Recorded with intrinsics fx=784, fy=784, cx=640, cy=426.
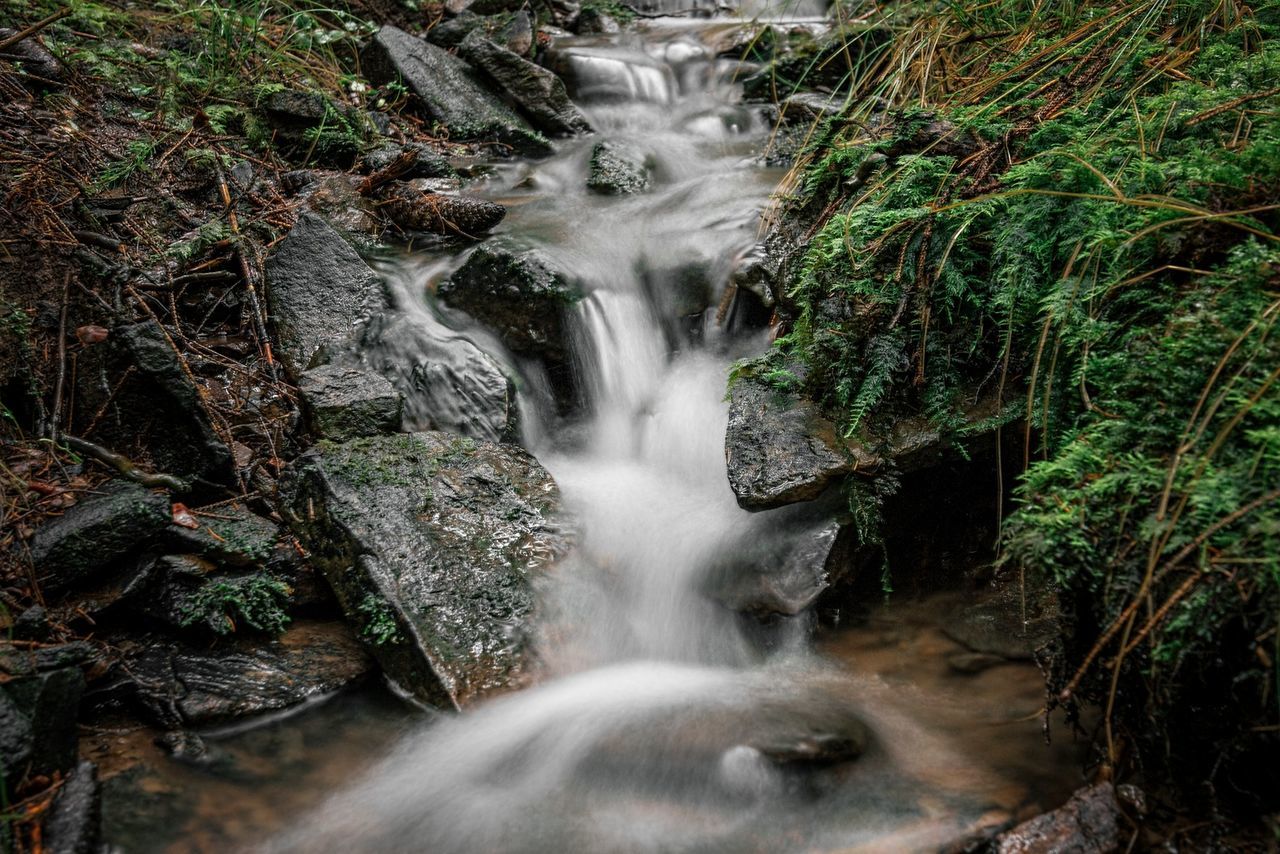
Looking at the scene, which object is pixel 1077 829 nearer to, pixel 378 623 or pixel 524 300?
pixel 378 623

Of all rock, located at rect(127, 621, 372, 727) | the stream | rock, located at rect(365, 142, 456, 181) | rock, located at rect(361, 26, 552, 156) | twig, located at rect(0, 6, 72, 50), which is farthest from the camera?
rock, located at rect(361, 26, 552, 156)

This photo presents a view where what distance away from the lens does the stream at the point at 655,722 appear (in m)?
2.20

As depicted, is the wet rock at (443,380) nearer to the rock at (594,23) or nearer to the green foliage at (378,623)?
the green foliage at (378,623)

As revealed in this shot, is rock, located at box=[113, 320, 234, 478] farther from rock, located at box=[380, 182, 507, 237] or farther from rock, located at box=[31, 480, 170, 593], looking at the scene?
rock, located at box=[380, 182, 507, 237]

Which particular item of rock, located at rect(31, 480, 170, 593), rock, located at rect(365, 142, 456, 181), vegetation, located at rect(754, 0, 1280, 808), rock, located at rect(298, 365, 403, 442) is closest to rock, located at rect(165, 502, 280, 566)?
rock, located at rect(31, 480, 170, 593)

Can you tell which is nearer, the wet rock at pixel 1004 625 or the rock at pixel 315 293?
the wet rock at pixel 1004 625

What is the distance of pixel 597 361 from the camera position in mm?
4227

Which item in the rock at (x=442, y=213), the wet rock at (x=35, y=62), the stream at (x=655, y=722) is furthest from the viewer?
the rock at (x=442, y=213)

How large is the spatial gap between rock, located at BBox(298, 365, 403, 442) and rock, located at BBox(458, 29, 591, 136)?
3.86 metres

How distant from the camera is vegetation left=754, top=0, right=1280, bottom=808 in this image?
1.73 metres

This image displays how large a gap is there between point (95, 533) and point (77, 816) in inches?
39.3

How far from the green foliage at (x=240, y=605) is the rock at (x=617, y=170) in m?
3.67

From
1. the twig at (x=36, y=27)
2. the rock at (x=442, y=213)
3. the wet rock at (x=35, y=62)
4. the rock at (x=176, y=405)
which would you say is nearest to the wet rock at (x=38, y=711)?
the rock at (x=176, y=405)

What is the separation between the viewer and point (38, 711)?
2150 millimetres
